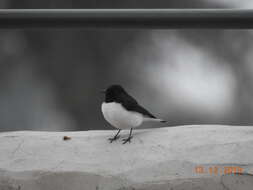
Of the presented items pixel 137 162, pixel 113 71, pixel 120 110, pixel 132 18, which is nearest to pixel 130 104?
pixel 120 110

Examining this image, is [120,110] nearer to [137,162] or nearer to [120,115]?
[120,115]

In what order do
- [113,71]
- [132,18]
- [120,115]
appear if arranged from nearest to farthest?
1. [132,18]
2. [120,115]
3. [113,71]

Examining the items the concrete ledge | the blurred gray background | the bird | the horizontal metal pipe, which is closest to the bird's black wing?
the bird

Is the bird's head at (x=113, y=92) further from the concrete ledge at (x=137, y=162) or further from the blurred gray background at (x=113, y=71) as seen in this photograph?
the blurred gray background at (x=113, y=71)

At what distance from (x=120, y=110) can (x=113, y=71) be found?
4200 millimetres

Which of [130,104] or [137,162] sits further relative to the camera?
[130,104]

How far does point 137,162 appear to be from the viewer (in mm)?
1277

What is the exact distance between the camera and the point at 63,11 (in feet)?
3.24
